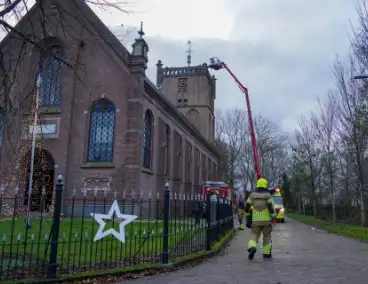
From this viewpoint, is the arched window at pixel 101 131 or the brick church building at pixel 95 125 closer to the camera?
the brick church building at pixel 95 125

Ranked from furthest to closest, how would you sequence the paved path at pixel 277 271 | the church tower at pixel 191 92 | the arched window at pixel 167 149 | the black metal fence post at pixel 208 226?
1. the church tower at pixel 191 92
2. the arched window at pixel 167 149
3. the black metal fence post at pixel 208 226
4. the paved path at pixel 277 271

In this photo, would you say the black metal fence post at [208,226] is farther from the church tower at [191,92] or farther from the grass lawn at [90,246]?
the church tower at [191,92]

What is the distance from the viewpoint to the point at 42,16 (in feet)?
23.8

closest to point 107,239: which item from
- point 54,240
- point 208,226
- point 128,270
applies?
point 128,270

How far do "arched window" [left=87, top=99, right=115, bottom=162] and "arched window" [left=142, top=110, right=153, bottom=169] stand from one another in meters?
2.82

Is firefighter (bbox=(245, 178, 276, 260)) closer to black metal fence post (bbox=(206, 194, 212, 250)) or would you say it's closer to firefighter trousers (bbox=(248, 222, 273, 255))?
firefighter trousers (bbox=(248, 222, 273, 255))

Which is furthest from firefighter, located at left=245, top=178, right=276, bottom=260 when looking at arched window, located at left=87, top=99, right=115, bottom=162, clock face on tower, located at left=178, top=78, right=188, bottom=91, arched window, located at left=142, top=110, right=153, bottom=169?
clock face on tower, located at left=178, top=78, right=188, bottom=91

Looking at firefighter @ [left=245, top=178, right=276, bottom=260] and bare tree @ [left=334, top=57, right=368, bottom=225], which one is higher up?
bare tree @ [left=334, top=57, right=368, bottom=225]

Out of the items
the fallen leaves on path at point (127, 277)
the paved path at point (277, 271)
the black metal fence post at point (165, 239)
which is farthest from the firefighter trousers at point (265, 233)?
the black metal fence post at point (165, 239)

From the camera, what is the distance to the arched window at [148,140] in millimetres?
25906

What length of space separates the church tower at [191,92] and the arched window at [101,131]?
27.4 m

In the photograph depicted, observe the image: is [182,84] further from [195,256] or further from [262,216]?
[195,256]

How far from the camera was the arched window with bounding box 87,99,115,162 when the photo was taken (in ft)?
77.5

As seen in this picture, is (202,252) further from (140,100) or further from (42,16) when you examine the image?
(140,100)
